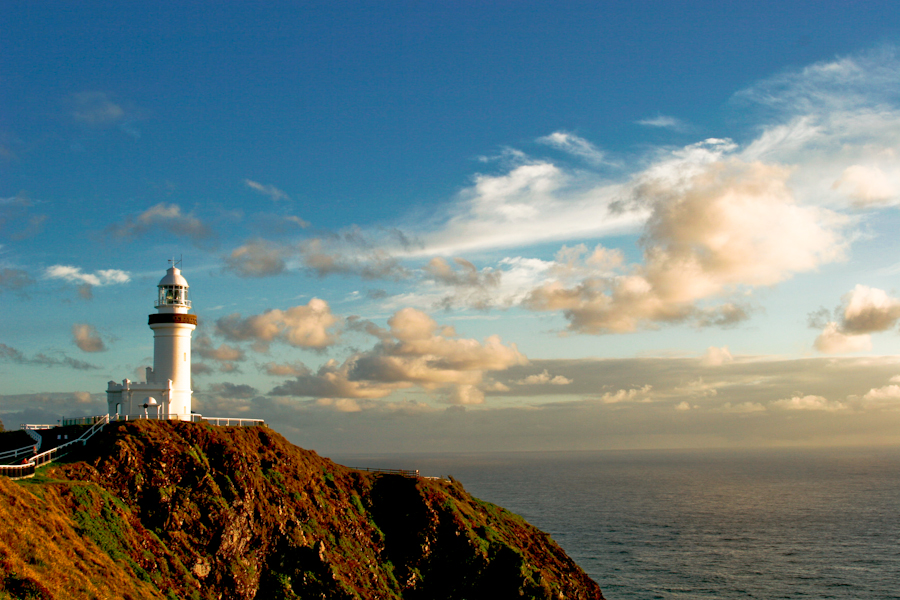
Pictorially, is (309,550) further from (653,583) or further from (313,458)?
(653,583)

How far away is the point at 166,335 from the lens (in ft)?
200

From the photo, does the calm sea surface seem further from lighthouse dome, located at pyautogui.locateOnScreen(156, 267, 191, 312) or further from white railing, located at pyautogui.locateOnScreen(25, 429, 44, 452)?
white railing, located at pyautogui.locateOnScreen(25, 429, 44, 452)

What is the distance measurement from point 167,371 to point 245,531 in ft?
64.7

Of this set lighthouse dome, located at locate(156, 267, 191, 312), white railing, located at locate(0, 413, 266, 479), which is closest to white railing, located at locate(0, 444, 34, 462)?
white railing, located at locate(0, 413, 266, 479)

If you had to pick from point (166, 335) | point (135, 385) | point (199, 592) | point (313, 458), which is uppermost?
point (166, 335)

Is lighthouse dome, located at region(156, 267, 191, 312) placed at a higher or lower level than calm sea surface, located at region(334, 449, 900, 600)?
higher

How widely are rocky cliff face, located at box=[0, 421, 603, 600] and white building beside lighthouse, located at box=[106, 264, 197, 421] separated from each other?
824cm

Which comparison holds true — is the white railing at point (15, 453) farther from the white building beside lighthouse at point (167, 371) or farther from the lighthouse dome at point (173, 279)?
the lighthouse dome at point (173, 279)

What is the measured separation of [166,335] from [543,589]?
41334mm

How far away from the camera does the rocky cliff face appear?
32.7m

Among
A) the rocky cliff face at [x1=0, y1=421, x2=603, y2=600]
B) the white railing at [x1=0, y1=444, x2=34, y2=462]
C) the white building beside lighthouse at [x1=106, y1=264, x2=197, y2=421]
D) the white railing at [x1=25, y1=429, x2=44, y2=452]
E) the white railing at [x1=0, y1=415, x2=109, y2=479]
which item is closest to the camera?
the rocky cliff face at [x1=0, y1=421, x2=603, y2=600]

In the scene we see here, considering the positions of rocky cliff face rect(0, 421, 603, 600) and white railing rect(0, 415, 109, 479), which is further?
white railing rect(0, 415, 109, 479)

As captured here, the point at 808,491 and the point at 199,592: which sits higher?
the point at 199,592

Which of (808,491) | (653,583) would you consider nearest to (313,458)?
(653,583)
